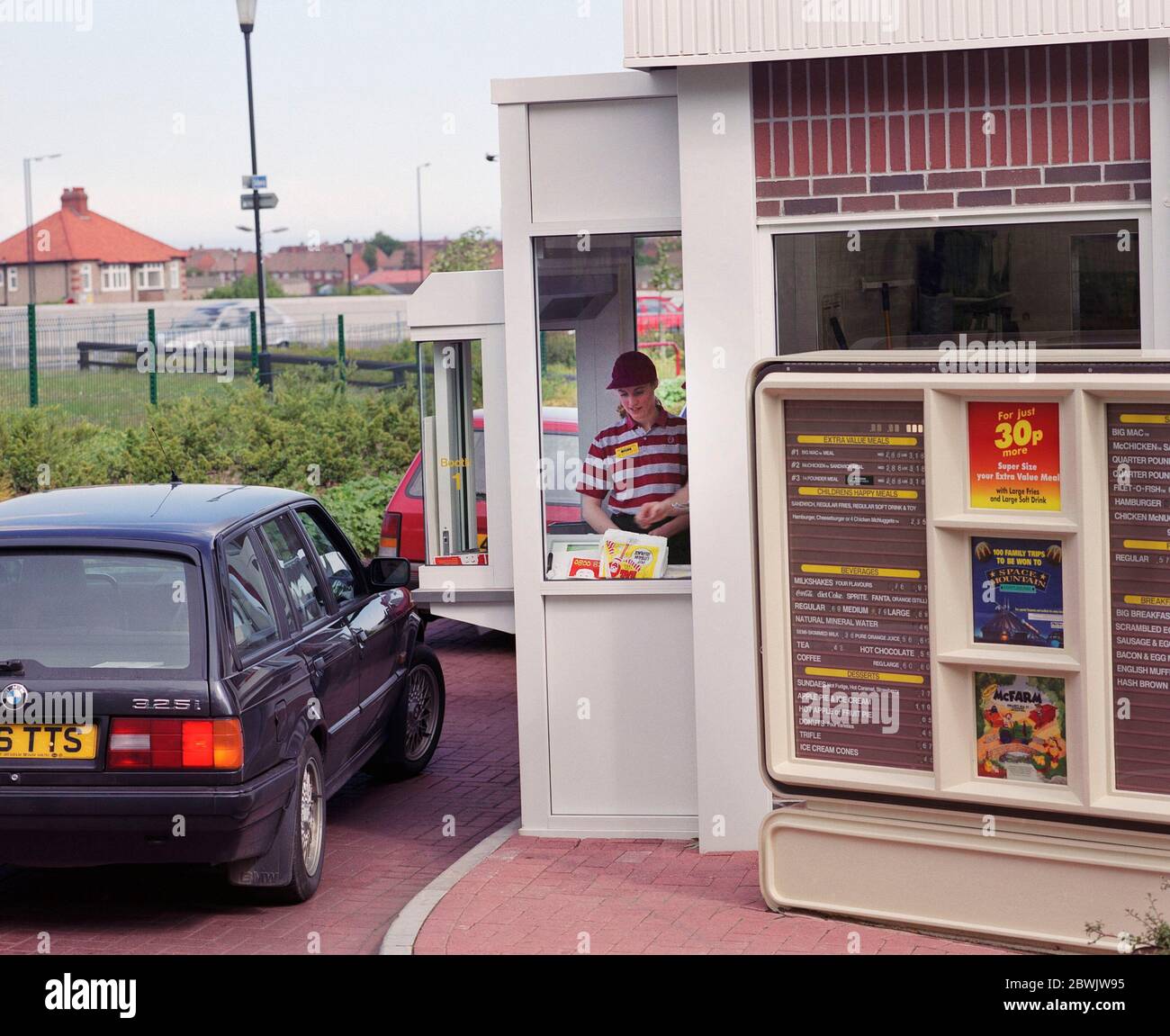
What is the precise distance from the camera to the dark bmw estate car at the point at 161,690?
5641 millimetres

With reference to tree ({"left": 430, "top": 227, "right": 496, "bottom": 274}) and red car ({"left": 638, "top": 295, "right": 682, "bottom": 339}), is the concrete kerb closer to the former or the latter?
red car ({"left": 638, "top": 295, "right": 682, "bottom": 339})

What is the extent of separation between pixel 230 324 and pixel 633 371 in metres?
28.3

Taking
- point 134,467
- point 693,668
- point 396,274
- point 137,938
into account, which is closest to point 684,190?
point 693,668

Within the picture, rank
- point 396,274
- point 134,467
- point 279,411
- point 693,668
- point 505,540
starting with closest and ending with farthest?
point 693,668 < point 505,540 < point 134,467 < point 279,411 < point 396,274

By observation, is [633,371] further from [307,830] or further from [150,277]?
[150,277]

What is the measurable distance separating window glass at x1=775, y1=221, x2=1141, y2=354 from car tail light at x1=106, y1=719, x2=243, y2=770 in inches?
116

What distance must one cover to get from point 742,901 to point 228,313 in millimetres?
43708

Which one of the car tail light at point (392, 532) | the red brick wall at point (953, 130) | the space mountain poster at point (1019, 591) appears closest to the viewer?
the space mountain poster at point (1019, 591)

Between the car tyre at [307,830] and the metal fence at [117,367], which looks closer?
the car tyre at [307,830]

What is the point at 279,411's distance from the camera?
1942cm

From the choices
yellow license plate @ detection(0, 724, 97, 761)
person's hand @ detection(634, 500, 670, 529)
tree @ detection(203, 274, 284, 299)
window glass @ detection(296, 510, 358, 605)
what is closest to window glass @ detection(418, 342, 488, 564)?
window glass @ detection(296, 510, 358, 605)

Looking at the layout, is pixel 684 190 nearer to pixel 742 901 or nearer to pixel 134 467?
pixel 742 901

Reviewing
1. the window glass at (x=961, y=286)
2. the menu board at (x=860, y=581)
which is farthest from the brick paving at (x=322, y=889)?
the window glass at (x=961, y=286)

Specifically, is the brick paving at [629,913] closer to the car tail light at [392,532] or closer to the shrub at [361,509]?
the car tail light at [392,532]
